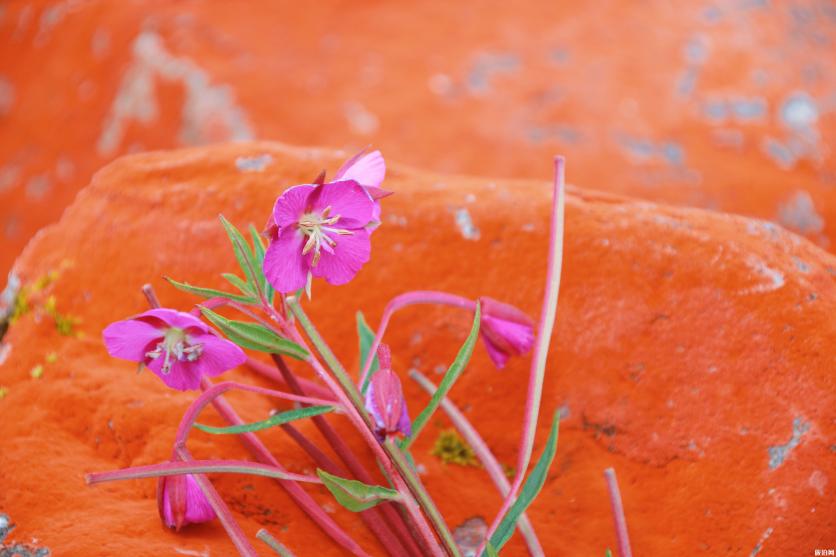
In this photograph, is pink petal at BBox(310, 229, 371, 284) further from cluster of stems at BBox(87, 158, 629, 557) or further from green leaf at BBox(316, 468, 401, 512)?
green leaf at BBox(316, 468, 401, 512)

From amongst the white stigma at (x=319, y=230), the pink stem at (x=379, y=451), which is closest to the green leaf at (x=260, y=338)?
the pink stem at (x=379, y=451)

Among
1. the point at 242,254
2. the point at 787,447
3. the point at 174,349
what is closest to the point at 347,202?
the point at 242,254

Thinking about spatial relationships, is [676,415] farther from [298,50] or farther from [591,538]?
[298,50]

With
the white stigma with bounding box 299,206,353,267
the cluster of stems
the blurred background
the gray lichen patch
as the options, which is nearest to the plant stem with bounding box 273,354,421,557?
the cluster of stems

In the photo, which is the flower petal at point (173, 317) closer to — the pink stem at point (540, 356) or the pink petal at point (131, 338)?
the pink petal at point (131, 338)

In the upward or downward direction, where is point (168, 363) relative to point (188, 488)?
upward

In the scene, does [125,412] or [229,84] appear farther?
[229,84]

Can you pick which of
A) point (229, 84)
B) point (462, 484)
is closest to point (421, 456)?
point (462, 484)

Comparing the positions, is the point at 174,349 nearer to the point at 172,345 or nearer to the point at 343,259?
the point at 172,345
